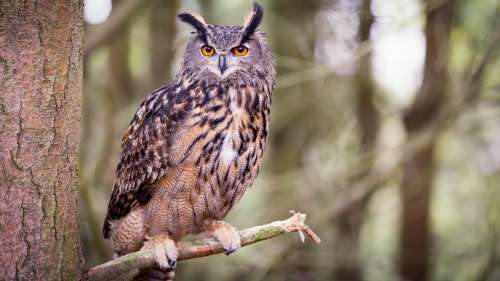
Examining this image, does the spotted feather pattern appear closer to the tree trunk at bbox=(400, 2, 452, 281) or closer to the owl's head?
the owl's head

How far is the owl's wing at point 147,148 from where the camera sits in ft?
8.41

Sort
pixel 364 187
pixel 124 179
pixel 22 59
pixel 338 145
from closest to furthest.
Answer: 1. pixel 22 59
2. pixel 124 179
3. pixel 364 187
4. pixel 338 145

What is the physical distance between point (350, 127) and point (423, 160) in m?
0.74

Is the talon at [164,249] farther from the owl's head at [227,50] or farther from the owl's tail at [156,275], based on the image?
the owl's head at [227,50]

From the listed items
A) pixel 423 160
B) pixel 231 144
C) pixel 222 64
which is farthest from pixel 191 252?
pixel 423 160

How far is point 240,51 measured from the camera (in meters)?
2.77

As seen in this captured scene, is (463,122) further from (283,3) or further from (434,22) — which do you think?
(283,3)

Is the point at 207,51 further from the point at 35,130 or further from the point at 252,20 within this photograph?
the point at 35,130

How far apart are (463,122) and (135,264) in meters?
3.54

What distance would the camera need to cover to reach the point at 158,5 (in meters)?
5.25

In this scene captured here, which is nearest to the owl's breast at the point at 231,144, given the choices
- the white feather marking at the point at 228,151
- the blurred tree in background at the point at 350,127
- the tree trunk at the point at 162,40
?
the white feather marking at the point at 228,151

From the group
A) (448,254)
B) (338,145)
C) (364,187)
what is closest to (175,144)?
(364,187)

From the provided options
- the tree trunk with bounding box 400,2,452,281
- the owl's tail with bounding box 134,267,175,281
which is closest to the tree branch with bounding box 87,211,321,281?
the owl's tail with bounding box 134,267,175,281

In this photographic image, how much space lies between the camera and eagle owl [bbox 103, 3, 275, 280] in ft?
8.27
